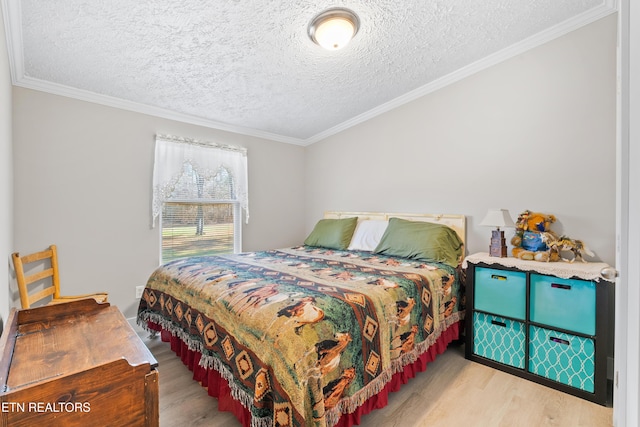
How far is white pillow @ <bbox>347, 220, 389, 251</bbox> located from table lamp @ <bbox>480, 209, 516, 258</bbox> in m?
1.13

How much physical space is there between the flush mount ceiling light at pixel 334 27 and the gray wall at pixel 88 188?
2058 millimetres

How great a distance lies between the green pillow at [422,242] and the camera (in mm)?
2537

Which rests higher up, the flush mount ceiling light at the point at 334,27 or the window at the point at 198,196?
the flush mount ceiling light at the point at 334,27

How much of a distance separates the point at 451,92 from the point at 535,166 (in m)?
1.08

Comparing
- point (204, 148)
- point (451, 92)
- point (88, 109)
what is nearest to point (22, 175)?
point (88, 109)

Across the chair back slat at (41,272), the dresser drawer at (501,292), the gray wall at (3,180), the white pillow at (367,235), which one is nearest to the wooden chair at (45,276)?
the chair back slat at (41,272)

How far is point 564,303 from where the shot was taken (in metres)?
1.84

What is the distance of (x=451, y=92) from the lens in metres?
2.82

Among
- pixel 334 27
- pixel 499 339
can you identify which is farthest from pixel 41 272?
pixel 499 339

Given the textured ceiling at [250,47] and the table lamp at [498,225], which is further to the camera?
the table lamp at [498,225]

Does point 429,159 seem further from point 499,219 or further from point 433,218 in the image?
point 499,219

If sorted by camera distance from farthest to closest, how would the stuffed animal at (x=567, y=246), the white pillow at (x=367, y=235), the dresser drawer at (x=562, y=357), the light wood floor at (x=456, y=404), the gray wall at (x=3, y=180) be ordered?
the white pillow at (x=367, y=235) → the stuffed animal at (x=567, y=246) → the dresser drawer at (x=562, y=357) → the light wood floor at (x=456, y=404) → the gray wall at (x=3, y=180)

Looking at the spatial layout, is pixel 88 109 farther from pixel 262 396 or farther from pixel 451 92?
pixel 451 92

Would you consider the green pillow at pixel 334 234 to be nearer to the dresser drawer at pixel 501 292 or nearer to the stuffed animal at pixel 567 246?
the dresser drawer at pixel 501 292
